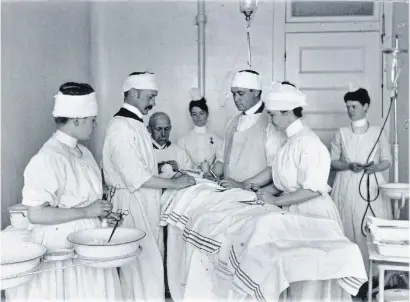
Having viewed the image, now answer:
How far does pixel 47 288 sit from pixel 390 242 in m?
1.80

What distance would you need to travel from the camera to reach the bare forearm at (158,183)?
3.32 m

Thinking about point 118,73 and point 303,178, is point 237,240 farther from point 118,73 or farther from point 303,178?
point 118,73

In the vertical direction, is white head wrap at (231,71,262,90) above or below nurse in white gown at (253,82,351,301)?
above

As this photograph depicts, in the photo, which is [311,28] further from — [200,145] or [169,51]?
[200,145]

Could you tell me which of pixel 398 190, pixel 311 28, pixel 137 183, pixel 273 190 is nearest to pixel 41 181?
pixel 137 183

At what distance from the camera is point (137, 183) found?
3281 mm

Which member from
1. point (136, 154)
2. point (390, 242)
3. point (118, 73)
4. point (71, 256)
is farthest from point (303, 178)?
point (118, 73)

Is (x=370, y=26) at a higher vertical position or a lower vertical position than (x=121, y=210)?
higher

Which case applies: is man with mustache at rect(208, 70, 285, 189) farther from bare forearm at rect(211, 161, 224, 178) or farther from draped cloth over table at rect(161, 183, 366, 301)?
draped cloth over table at rect(161, 183, 366, 301)

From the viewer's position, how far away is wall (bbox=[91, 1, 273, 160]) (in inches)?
221

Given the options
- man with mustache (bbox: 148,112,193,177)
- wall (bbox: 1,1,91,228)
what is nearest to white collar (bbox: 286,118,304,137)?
wall (bbox: 1,1,91,228)

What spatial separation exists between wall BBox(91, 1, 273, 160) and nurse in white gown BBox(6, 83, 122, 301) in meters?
3.17

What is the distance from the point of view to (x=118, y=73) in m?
5.74

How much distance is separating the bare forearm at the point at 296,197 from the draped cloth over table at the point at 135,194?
0.94m
